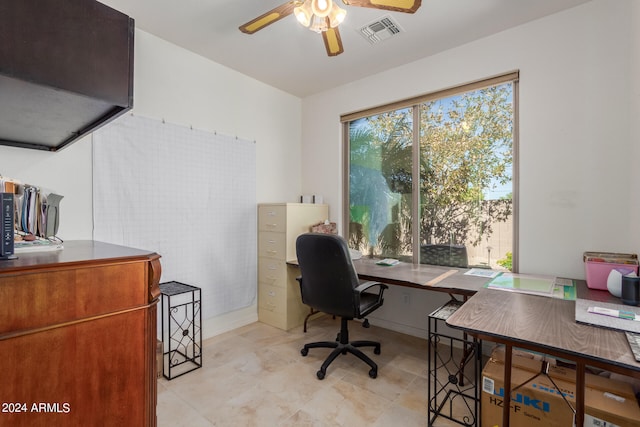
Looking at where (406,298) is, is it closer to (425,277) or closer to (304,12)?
(425,277)

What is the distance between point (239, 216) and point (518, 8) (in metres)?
2.91

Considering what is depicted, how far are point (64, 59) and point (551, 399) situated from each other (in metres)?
2.39

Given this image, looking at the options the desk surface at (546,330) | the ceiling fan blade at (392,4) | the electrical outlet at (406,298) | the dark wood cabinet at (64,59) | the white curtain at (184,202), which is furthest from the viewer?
the electrical outlet at (406,298)

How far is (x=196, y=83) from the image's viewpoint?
2801 mm

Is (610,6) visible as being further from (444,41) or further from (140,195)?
(140,195)

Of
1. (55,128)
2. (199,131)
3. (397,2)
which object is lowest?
(55,128)

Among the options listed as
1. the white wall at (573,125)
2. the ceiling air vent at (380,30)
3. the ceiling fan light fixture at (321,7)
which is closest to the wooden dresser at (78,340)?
the ceiling fan light fixture at (321,7)

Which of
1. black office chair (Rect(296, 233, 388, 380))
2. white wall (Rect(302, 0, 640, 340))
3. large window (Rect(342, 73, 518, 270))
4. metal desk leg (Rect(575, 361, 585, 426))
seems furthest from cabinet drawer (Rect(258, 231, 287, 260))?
metal desk leg (Rect(575, 361, 585, 426))

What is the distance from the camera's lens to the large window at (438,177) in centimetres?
258

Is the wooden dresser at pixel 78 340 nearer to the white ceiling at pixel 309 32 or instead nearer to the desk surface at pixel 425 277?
the desk surface at pixel 425 277

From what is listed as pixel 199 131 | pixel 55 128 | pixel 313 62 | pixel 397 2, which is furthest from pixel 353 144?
pixel 55 128

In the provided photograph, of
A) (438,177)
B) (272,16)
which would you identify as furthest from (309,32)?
(438,177)

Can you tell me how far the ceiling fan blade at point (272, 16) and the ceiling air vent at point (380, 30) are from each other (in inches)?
34.9

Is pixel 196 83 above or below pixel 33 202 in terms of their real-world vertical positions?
above
